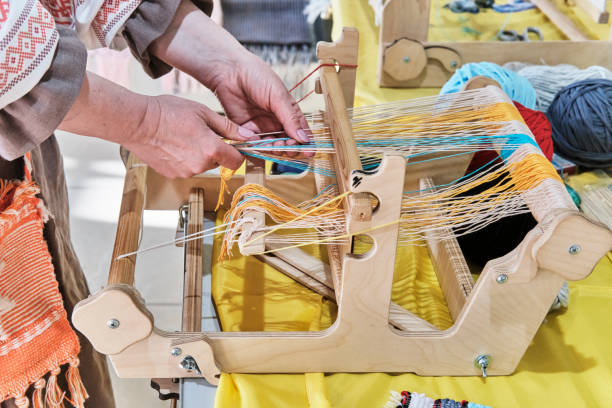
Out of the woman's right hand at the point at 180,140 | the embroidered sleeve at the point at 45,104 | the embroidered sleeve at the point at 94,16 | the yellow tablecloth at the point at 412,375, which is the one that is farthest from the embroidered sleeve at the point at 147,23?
the yellow tablecloth at the point at 412,375

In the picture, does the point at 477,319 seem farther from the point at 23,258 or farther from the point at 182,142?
the point at 23,258

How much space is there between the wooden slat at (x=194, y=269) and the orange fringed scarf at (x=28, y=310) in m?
0.18

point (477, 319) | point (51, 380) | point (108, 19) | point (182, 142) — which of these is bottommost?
point (51, 380)

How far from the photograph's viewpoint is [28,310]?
0.85 m

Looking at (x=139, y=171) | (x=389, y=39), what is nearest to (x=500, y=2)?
(x=389, y=39)

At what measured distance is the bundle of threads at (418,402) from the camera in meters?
0.82

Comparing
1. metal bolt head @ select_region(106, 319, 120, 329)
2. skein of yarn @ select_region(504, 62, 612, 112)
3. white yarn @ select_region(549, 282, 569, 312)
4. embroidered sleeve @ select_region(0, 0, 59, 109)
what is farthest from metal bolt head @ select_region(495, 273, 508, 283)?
skein of yarn @ select_region(504, 62, 612, 112)

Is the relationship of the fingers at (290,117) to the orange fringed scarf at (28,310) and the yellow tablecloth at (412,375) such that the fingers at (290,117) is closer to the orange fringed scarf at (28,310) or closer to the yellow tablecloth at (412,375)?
the yellow tablecloth at (412,375)

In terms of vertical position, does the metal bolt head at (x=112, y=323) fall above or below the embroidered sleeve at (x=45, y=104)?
below

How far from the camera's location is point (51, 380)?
880mm

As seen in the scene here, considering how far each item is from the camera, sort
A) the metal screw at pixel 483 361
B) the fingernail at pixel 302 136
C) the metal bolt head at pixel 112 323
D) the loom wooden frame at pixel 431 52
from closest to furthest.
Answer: the metal bolt head at pixel 112 323, the metal screw at pixel 483 361, the fingernail at pixel 302 136, the loom wooden frame at pixel 431 52

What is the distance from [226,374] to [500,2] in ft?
5.88

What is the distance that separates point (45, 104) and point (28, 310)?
324 mm

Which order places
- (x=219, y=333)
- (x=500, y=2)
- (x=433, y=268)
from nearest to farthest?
(x=219, y=333) < (x=433, y=268) < (x=500, y=2)
